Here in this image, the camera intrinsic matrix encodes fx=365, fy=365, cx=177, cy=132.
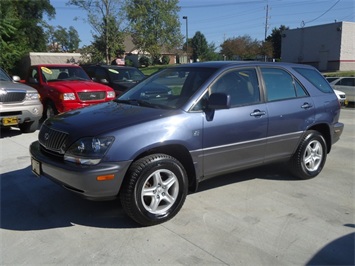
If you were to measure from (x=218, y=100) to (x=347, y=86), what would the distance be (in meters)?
14.8

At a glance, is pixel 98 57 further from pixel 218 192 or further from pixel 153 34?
pixel 218 192

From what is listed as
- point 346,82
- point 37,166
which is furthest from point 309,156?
point 346,82

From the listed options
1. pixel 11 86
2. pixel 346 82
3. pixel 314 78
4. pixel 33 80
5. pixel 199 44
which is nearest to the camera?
pixel 314 78

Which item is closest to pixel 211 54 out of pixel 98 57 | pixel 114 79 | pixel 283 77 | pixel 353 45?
pixel 353 45

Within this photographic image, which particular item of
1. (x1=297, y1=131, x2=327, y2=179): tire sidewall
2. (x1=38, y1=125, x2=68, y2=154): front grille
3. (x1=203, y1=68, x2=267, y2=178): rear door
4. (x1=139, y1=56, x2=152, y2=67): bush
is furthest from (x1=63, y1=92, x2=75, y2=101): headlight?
(x1=139, y1=56, x2=152, y2=67): bush

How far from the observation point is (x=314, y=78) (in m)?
5.59

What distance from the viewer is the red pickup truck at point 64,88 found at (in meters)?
9.12

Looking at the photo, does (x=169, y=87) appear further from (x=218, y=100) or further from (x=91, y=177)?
(x=91, y=177)

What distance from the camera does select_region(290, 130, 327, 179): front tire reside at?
5211 millimetres

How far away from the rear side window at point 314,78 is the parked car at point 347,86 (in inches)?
471

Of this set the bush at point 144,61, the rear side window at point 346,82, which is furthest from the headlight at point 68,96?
the bush at point 144,61

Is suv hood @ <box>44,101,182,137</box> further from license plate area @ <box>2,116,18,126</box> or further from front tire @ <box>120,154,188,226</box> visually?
license plate area @ <box>2,116,18,126</box>

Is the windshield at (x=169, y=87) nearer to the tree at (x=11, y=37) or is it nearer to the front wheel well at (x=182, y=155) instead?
the front wheel well at (x=182, y=155)

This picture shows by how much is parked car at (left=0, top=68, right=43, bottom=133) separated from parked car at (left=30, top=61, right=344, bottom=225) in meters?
3.99
